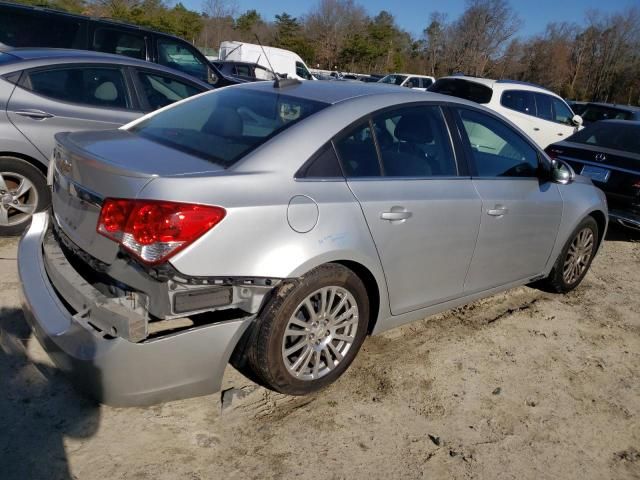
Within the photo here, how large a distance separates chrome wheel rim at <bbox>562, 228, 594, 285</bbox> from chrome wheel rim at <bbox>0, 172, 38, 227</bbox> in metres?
4.48

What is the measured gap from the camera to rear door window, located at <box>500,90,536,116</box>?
424 inches

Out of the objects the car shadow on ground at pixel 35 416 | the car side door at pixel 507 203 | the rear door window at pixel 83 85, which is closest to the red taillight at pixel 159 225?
the car shadow on ground at pixel 35 416

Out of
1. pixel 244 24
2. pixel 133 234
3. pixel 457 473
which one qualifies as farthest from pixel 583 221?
pixel 244 24

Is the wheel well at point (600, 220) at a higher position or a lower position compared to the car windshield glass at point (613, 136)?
lower

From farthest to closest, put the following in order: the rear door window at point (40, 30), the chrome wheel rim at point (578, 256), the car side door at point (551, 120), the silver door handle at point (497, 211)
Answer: the car side door at point (551, 120) < the rear door window at point (40, 30) < the chrome wheel rim at point (578, 256) < the silver door handle at point (497, 211)

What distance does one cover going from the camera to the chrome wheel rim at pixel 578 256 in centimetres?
466

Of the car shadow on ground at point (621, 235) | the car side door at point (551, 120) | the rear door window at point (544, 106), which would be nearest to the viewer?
the car shadow on ground at point (621, 235)

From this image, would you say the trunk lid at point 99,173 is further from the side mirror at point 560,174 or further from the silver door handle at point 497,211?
the side mirror at point 560,174

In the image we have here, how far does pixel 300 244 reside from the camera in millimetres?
2572

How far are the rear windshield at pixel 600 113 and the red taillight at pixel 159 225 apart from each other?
15.2 meters

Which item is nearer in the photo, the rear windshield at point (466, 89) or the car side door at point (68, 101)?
the car side door at point (68, 101)

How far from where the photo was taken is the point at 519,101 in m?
11.0

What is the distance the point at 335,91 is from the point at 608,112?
14.7 meters

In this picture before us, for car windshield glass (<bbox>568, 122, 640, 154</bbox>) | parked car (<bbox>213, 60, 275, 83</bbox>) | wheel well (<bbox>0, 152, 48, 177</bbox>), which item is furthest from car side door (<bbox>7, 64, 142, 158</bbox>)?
parked car (<bbox>213, 60, 275, 83</bbox>)
